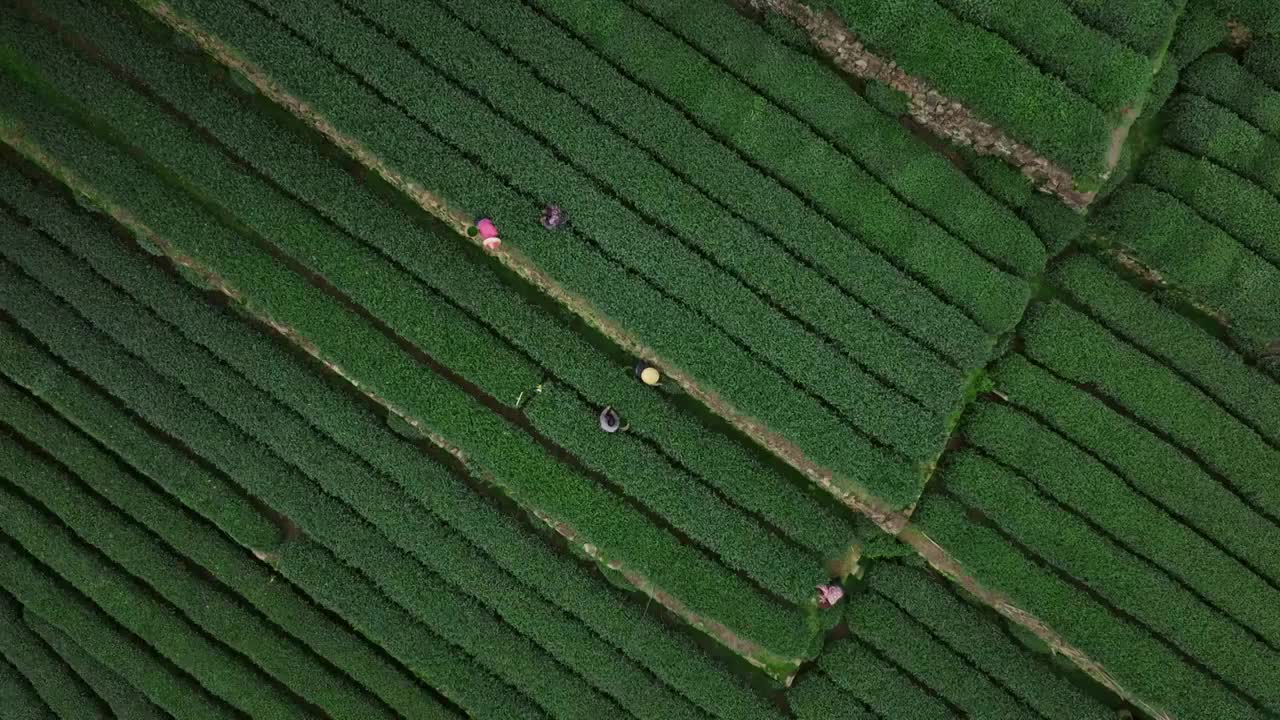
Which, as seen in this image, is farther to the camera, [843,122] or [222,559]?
[222,559]

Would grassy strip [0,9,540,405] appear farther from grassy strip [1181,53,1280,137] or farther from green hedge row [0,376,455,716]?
grassy strip [1181,53,1280,137]

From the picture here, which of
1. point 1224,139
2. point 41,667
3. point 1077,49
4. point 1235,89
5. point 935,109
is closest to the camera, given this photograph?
point 1077,49

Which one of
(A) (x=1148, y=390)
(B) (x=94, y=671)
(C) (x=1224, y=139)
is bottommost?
(B) (x=94, y=671)

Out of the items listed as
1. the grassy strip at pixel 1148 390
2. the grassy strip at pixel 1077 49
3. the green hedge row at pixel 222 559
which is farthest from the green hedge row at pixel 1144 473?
the green hedge row at pixel 222 559

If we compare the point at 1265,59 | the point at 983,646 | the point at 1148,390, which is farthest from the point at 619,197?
the point at 1265,59

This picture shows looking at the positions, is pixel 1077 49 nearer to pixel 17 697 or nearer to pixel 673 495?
pixel 673 495

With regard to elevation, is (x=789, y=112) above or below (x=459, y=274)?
above

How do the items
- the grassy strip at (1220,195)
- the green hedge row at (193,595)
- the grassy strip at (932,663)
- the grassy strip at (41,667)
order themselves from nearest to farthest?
1. the grassy strip at (1220,195)
2. the grassy strip at (932,663)
3. the green hedge row at (193,595)
4. the grassy strip at (41,667)

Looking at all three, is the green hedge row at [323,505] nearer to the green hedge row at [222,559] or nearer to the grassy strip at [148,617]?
the green hedge row at [222,559]
